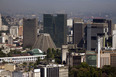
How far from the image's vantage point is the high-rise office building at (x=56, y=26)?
3781 cm

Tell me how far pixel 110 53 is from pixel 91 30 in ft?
19.2

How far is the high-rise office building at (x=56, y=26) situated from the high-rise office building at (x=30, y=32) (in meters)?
0.96

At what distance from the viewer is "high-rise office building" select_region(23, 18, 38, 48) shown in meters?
37.3

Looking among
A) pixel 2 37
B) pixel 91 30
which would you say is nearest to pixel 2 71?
pixel 91 30

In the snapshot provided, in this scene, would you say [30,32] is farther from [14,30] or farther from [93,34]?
[14,30]

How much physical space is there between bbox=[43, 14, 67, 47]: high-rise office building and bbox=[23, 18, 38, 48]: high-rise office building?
3.17 feet

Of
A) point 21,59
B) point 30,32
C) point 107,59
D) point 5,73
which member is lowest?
point 5,73

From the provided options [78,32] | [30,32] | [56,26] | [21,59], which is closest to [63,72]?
[21,59]

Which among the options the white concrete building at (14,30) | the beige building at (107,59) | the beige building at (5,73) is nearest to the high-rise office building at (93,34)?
the beige building at (107,59)

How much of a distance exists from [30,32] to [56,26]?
7.18 ft

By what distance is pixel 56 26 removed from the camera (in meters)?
38.5

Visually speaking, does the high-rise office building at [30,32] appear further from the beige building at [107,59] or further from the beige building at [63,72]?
the beige building at [63,72]

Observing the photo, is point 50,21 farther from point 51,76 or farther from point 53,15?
point 51,76

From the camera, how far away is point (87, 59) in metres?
26.7
